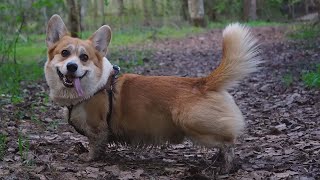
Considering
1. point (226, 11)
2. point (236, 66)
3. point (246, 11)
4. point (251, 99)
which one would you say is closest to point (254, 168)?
point (236, 66)

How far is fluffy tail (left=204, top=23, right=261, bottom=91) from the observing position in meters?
3.66

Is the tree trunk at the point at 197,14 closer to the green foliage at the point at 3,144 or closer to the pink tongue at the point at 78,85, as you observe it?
the green foliage at the point at 3,144

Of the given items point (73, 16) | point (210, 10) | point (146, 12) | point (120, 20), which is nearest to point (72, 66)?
point (73, 16)

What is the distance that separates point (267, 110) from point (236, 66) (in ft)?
7.67

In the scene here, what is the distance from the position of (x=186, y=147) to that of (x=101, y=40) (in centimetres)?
135

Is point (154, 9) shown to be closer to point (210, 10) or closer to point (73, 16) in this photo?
point (210, 10)

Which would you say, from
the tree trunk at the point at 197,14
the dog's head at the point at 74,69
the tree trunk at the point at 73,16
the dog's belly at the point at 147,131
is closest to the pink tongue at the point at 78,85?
the dog's head at the point at 74,69

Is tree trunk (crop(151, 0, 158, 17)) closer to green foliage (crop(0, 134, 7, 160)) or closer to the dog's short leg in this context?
green foliage (crop(0, 134, 7, 160))

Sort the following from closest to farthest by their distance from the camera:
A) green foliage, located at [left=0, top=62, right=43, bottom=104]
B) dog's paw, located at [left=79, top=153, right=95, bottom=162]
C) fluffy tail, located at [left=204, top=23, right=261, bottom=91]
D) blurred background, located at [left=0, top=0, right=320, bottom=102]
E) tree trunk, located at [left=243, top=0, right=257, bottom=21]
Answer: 1. fluffy tail, located at [left=204, top=23, right=261, bottom=91]
2. dog's paw, located at [left=79, top=153, right=95, bottom=162]
3. green foliage, located at [left=0, top=62, right=43, bottom=104]
4. blurred background, located at [left=0, top=0, right=320, bottom=102]
5. tree trunk, located at [left=243, top=0, right=257, bottom=21]

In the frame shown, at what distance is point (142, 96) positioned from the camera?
386 cm

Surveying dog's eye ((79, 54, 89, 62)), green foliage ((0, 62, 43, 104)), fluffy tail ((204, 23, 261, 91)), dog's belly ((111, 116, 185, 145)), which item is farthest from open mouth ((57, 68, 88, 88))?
green foliage ((0, 62, 43, 104))

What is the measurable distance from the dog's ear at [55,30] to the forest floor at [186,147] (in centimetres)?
93

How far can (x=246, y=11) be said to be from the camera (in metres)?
27.6

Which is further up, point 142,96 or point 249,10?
point 142,96
